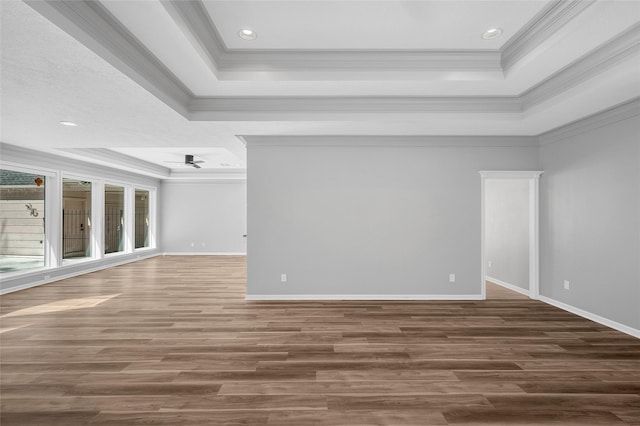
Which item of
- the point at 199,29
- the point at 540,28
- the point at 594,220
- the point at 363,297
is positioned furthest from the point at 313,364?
the point at 594,220

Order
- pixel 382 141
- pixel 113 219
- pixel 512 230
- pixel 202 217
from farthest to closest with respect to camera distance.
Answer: pixel 202 217, pixel 113 219, pixel 512 230, pixel 382 141

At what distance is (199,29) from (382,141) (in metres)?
3.04

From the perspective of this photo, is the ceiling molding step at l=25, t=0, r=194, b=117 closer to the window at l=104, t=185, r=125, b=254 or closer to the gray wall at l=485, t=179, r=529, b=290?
the gray wall at l=485, t=179, r=529, b=290

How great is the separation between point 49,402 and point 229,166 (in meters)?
7.50

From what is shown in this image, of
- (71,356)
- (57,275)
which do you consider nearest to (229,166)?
(57,275)

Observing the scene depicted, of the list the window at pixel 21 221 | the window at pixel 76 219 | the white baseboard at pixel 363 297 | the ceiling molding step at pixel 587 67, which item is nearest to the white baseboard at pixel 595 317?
the white baseboard at pixel 363 297

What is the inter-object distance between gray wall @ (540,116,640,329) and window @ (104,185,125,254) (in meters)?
10.0

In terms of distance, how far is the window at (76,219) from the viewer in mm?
6785

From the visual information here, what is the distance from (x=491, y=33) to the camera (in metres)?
2.74

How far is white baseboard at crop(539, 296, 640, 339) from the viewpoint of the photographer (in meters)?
3.40

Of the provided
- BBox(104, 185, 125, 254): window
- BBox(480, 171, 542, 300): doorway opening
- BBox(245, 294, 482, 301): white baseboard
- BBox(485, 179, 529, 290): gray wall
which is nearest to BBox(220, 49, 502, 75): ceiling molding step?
BBox(480, 171, 542, 300): doorway opening

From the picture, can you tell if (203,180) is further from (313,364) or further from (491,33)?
(491,33)

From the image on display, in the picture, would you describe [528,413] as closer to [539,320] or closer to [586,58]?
[539,320]

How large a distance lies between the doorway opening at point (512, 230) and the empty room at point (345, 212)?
0.16 feet
